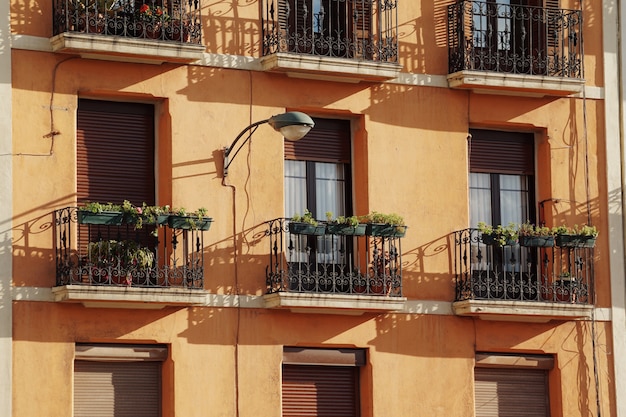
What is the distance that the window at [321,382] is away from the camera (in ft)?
94.0

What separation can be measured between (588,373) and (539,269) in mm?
1849

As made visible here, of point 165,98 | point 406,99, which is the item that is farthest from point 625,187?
point 165,98

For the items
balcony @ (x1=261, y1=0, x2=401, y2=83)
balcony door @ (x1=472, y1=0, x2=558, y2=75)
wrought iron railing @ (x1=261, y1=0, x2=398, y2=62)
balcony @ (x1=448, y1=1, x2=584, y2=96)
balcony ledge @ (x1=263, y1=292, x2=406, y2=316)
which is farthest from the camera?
balcony door @ (x1=472, y1=0, x2=558, y2=75)

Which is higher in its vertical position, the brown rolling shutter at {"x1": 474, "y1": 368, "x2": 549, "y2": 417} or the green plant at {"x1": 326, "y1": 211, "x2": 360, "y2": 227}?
the green plant at {"x1": 326, "y1": 211, "x2": 360, "y2": 227}

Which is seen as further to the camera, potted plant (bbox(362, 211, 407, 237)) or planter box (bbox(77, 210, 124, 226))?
potted plant (bbox(362, 211, 407, 237))

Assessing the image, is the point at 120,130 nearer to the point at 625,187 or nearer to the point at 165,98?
the point at 165,98

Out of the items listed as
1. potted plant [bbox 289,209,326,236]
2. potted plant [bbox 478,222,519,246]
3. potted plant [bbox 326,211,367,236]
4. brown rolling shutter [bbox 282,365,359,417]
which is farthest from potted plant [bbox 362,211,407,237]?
brown rolling shutter [bbox 282,365,359,417]

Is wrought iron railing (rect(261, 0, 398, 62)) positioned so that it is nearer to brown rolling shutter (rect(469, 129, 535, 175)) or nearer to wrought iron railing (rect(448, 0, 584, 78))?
wrought iron railing (rect(448, 0, 584, 78))

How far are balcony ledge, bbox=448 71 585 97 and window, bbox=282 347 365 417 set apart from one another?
4.60 meters

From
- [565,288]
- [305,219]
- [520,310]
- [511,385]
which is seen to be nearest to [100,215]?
[305,219]

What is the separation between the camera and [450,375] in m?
29.5

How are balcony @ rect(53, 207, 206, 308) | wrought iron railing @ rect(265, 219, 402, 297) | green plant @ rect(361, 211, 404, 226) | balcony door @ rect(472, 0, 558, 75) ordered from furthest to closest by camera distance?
1. balcony door @ rect(472, 0, 558, 75)
2. green plant @ rect(361, 211, 404, 226)
3. wrought iron railing @ rect(265, 219, 402, 297)
4. balcony @ rect(53, 207, 206, 308)

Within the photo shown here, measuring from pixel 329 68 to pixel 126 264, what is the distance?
14.7 ft

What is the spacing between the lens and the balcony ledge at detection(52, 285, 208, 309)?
26.7 m
